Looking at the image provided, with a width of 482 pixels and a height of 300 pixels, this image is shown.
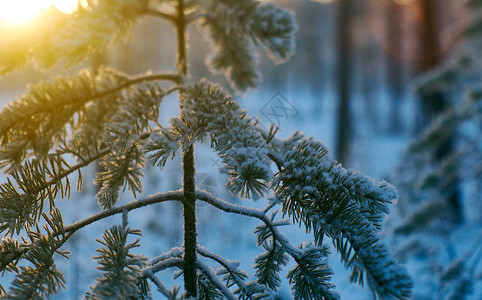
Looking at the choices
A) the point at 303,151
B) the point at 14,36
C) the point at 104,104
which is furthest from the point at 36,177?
the point at 303,151

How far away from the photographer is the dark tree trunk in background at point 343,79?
1036 centimetres

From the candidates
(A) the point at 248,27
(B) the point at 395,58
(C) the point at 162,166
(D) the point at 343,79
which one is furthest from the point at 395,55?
(C) the point at 162,166

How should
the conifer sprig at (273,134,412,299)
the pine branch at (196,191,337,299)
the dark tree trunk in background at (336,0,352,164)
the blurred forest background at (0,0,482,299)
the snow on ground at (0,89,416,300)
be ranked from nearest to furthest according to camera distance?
the conifer sprig at (273,134,412,299) < the pine branch at (196,191,337,299) < the blurred forest background at (0,0,482,299) < the snow on ground at (0,89,416,300) < the dark tree trunk in background at (336,0,352,164)

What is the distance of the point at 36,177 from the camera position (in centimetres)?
119

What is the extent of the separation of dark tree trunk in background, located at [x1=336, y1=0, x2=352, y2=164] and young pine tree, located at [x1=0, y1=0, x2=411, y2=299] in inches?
365

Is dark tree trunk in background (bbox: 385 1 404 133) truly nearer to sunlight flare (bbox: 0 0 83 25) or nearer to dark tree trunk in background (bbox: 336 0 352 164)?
dark tree trunk in background (bbox: 336 0 352 164)

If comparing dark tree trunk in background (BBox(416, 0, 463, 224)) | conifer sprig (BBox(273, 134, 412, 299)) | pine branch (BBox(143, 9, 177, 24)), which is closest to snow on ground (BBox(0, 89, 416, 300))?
dark tree trunk in background (BBox(416, 0, 463, 224))

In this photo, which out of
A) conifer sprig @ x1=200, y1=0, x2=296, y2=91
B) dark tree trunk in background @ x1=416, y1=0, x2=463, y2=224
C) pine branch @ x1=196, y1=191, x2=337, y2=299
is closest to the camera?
pine branch @ x1=196, y1=191, x2=337, y2=299

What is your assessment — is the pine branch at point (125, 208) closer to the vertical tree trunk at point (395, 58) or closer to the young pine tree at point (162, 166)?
the young pine tree at point (162, 166)

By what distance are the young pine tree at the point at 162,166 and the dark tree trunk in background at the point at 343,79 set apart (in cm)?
926

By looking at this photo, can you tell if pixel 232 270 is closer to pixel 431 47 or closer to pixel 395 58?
pixel 431 47

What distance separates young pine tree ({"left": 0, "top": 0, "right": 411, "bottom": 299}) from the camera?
1022mm

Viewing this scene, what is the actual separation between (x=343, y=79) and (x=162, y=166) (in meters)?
10.0

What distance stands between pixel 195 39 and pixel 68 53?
3418 cm
